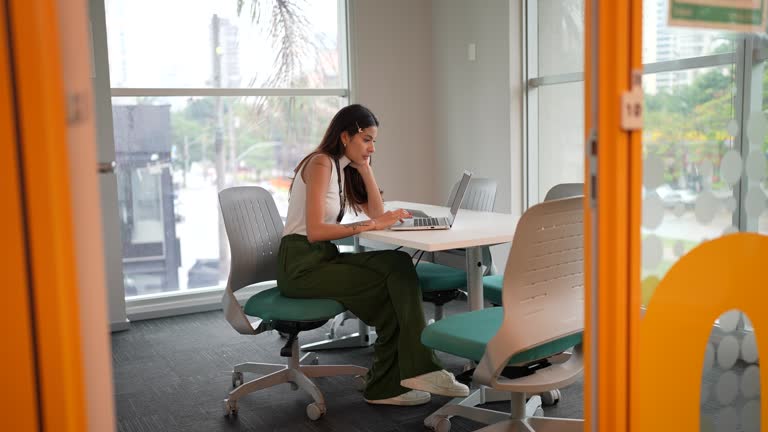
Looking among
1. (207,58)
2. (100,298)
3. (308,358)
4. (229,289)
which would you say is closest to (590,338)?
(100,298)

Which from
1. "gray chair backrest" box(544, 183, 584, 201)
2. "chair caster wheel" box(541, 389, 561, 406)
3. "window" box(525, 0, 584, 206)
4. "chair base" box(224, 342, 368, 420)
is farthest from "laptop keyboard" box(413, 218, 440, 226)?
"window" box(525, 0, 584, 206)

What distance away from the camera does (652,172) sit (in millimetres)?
1677

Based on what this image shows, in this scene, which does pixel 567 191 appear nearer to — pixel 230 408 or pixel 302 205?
pixel 302 205

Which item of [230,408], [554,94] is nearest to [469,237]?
[230,408]

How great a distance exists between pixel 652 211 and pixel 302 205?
1.80 metres

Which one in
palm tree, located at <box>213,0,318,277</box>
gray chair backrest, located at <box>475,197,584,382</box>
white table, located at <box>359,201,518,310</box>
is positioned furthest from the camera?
palm tree, located at <box>213,0,318,277</box>

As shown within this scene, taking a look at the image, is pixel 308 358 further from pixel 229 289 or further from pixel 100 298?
pixel 100 298

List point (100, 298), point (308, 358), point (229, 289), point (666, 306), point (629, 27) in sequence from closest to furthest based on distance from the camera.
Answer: point (100, 298) → point (629, 27) → point (666, 306) → point (229, 289) → point (308, 358)

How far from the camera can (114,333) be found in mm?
4516

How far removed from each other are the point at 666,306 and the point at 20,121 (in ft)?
4.55

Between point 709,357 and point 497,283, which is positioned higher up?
point 709,357

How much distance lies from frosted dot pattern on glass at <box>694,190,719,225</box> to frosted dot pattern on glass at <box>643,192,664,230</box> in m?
0.14

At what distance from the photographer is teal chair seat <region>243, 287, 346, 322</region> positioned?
2900 mm

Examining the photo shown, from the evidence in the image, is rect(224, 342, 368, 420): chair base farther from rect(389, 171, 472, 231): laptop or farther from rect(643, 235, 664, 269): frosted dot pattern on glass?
rect(643, 235, 664, 269): frosted dot pattern on glass
